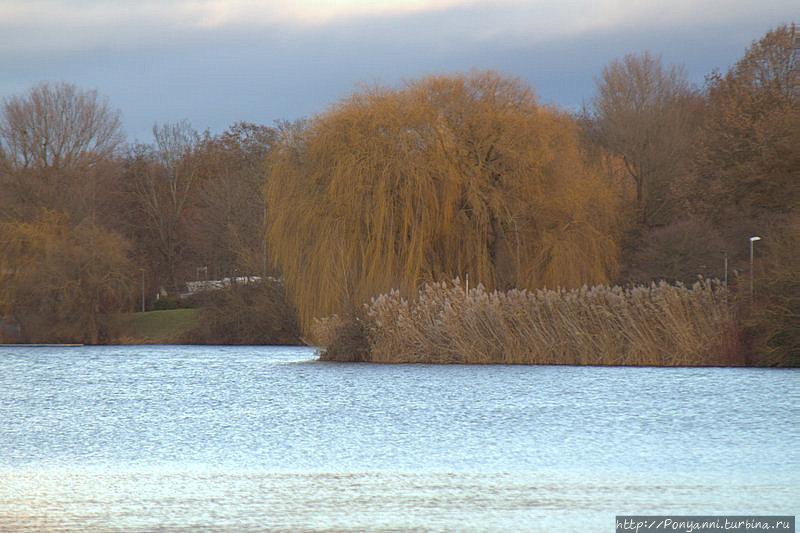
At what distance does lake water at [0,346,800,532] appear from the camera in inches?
325

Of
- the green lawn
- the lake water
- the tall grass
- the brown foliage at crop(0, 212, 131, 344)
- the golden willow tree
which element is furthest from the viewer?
the green lawn

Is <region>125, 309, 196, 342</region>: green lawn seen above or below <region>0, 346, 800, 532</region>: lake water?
above

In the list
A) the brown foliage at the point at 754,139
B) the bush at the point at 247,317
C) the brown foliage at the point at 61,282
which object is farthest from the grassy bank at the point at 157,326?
the brown foliage at the point at 754,139

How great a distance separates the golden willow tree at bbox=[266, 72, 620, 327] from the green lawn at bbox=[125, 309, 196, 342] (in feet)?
59.4

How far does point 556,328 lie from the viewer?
2578 cm

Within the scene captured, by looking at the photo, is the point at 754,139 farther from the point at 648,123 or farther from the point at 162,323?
the point at 162,323

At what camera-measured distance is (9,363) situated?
1346 inches

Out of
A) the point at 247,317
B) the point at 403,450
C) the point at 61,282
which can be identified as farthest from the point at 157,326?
the point at 403,450

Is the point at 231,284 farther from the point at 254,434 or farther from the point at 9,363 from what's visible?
the point at 254,434

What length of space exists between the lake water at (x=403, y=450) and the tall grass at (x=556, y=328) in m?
1.07

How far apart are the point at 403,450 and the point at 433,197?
62.7ft

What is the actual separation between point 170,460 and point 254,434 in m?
2.57

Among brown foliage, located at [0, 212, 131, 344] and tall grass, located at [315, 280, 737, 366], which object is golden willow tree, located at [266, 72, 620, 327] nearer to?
tall grass, located at [315, 280, 737, 366]

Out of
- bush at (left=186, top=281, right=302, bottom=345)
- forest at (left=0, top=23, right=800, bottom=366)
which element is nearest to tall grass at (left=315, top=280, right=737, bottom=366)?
forest at (left=0, top=23, right=800, bottom=366)
